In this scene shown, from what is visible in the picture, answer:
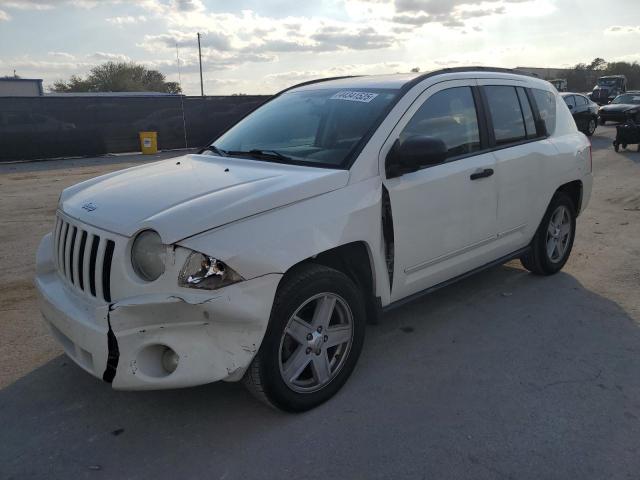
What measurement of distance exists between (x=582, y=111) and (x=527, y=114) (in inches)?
691

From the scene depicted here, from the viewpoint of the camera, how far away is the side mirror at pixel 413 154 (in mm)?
3412

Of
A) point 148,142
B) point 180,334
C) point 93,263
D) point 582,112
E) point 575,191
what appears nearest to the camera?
point 180,334

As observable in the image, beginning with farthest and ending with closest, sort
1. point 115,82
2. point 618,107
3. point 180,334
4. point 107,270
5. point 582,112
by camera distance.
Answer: point 115,82, point 618,107, point 582,112, point 107,270, point 180,334

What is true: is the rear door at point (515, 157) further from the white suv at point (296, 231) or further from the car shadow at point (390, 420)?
the car shadow at point (390, 420)

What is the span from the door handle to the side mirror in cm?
60

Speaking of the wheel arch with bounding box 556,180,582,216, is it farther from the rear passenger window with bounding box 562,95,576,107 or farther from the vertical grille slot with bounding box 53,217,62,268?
the rear passenger window with bounding box 562,95,576,107

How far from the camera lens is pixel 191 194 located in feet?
10.00

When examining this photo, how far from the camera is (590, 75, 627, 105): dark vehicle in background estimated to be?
39.2 metres

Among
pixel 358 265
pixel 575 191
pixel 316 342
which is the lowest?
pixel 316 342

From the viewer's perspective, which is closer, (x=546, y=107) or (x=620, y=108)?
(x=546, y=107)

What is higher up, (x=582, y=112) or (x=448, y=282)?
(x=582, y=112)

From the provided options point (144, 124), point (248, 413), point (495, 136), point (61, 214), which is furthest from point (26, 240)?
point (144, 124)

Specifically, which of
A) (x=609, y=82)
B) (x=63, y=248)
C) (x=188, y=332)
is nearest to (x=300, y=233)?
(x=188, y=332)

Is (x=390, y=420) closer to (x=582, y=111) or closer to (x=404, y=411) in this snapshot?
(x=404, y=411)
